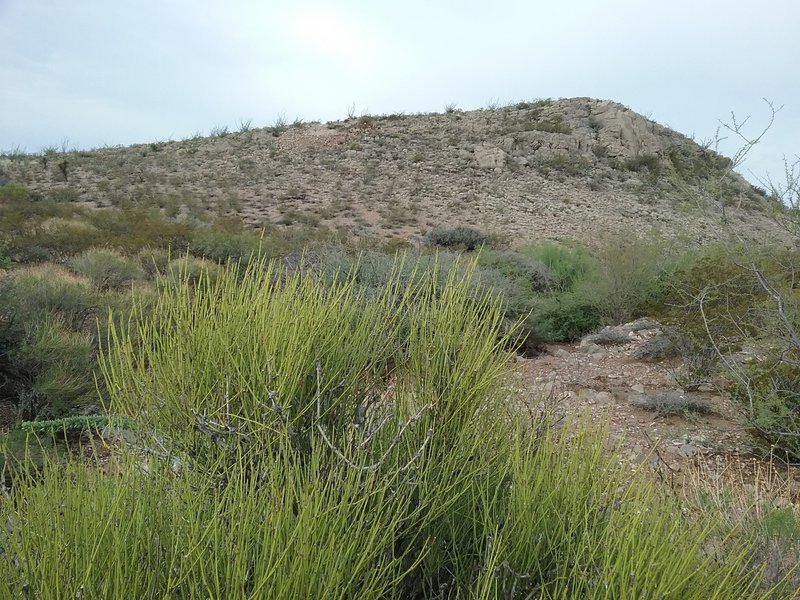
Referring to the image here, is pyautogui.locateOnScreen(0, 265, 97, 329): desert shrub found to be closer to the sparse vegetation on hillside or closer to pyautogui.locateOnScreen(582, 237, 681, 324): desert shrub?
the sparse vegetation on hillside

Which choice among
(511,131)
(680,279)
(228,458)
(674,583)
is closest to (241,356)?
(228,458)

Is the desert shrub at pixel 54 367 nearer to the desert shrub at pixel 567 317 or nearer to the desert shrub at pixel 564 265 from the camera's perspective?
the desert shrub at pixel 567 317

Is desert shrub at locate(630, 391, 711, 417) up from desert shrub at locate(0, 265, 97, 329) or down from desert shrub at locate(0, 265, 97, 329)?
down

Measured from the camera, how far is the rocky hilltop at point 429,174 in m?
19.7

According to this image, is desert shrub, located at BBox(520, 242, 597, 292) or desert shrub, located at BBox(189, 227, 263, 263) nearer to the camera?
desert shrub, located at BBox(520, 242, 597, 292)

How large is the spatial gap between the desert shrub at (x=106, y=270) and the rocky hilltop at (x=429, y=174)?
8.69 m

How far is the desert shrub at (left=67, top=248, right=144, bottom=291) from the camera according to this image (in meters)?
8.59

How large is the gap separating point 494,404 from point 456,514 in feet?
1.67

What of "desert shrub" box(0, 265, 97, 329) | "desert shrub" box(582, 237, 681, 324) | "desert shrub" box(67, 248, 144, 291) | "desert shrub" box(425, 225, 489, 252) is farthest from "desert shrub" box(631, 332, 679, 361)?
"desert shrub" box(425, 225, 489, 252)

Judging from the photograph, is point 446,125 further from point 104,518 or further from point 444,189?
point 104,518

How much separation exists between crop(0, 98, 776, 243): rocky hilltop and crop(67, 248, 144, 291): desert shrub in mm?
8694

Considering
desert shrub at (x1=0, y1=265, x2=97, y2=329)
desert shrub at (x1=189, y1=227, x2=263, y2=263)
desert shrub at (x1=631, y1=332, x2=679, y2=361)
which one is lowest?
desert shrub at (x1=631, y1=332, x2=679, y2=361)

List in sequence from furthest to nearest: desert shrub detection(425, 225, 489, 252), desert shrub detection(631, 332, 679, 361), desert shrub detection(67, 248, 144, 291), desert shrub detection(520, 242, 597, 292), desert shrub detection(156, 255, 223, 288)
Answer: desert shrub detection(425, 225, 489, 252)
desert shrub detection(520, 242, 597, 292)
desert shrub detection(67, 248, 144, 291)
desert shrub detection(631, 332, 679, 361)
desert shrub detection(156, 255, 223, 288)

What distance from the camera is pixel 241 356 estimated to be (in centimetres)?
220
